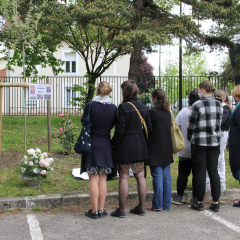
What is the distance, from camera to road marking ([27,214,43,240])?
3.37m

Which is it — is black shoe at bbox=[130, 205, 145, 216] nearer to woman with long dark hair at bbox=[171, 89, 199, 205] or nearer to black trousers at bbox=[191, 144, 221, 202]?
woman with long dark hair at bbox=[171, 89, 199, 205]

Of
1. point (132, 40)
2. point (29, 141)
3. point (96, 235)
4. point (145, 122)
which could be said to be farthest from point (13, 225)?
point (132, 40)

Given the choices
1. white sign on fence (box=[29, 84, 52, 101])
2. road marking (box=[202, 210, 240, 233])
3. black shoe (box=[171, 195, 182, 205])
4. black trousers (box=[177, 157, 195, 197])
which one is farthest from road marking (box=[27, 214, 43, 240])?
white sign on fence (box=[29, 84, 52, 101])

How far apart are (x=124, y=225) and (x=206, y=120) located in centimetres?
185

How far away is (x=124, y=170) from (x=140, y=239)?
0.95 m

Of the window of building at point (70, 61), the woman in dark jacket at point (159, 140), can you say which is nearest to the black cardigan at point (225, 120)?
the woman in dark jacket at point (159, 140)

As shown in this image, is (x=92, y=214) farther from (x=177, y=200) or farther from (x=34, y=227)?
(x=177, y=200)

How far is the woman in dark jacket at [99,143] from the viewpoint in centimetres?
385

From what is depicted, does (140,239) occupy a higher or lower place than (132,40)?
lower

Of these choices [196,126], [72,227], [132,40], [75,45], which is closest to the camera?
[72,227]

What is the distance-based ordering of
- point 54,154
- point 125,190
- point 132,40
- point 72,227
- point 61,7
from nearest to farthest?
point 72,227 → point 125,190 → point 54,154 → point 132,40 → point 61,7

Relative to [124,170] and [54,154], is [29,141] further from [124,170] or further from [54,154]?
[124,170]

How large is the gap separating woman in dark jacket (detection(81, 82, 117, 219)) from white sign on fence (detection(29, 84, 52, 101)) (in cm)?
307

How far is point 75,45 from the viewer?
15.9 m
